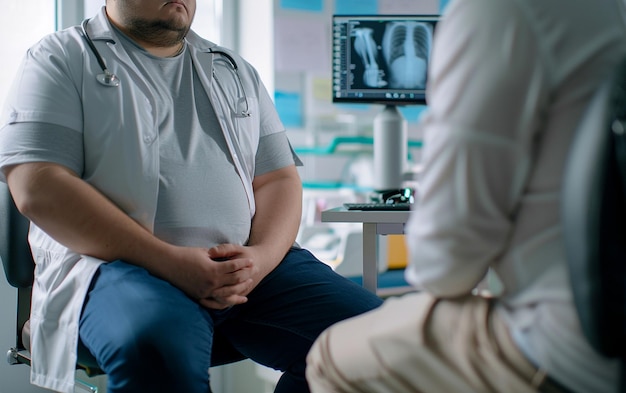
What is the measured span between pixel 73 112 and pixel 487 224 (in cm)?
95

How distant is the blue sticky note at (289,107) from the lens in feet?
10.6

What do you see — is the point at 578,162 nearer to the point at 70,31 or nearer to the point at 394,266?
the point at 70,31

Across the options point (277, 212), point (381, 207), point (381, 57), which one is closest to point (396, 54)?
point (381, 57)

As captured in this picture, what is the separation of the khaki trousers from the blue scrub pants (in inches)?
16.1

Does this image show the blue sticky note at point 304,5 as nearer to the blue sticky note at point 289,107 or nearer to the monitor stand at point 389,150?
the blue sticky note at point 289,107

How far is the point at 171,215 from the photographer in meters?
1.41

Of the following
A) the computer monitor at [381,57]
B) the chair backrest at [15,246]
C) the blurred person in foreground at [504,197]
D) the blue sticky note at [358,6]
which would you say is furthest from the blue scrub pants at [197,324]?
the blue sticky note at [358,6]

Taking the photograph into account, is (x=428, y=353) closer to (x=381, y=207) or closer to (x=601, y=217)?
(x=601, y=217)

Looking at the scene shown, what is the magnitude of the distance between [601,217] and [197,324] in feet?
2.63

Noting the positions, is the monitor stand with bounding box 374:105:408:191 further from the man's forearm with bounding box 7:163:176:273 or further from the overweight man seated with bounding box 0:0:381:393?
the man's forearm with bounding box 7:163:176:273

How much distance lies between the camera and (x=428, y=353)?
2.47ft

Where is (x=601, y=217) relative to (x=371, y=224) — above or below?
above

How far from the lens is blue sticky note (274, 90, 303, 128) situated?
127 inches

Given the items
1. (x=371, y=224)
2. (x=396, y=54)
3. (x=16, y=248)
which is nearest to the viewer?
(x=16, y=248)
